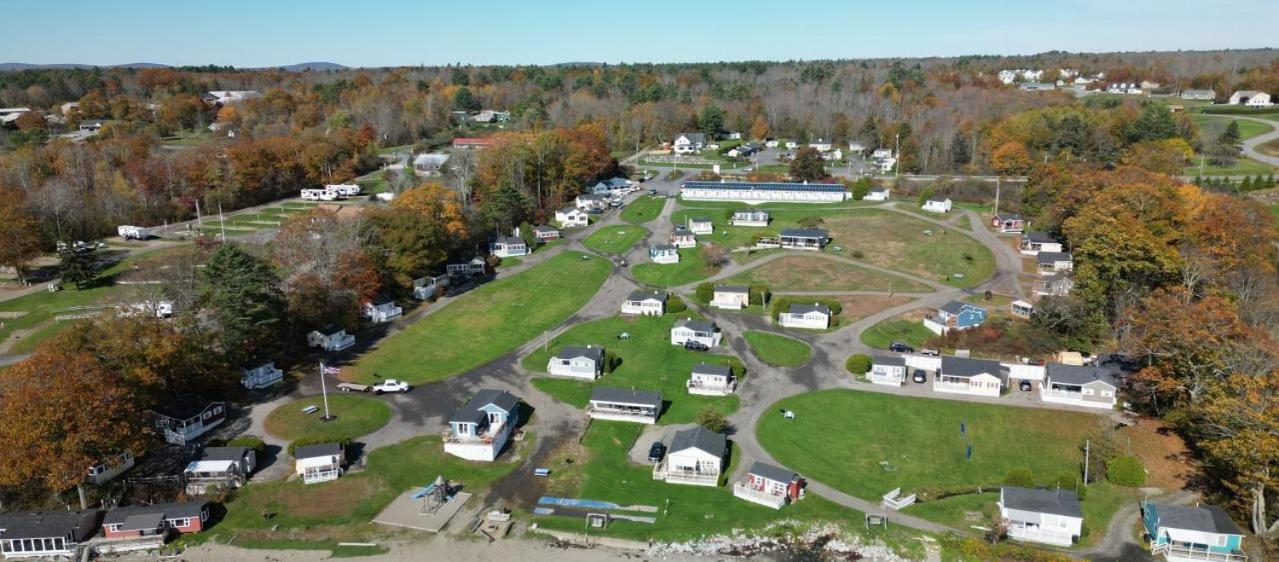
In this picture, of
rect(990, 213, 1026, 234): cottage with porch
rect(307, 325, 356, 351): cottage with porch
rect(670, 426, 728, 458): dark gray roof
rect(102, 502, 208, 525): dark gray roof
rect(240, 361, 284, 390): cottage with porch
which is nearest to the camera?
rect(102, 502, 208, 525): dark gray roof

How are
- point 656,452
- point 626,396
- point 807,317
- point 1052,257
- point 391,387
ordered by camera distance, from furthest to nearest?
point 1052,257 < point 807,317 < point 391,387 < point 626,396 < point 656,452

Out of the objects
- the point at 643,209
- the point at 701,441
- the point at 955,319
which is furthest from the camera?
the point at 643,209

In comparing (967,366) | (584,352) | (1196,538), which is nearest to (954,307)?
(967,366)

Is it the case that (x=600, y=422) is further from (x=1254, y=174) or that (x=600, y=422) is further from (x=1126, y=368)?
(x=1254, y=174)

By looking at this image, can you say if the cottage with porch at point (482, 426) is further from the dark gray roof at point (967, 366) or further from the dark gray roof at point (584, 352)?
the dark gray roof at point (967, 366)

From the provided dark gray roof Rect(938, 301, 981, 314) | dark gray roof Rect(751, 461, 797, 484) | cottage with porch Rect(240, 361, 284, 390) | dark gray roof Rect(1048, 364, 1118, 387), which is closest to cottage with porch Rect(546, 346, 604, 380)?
dark gray roof Rect(751, 461, 797, 484)

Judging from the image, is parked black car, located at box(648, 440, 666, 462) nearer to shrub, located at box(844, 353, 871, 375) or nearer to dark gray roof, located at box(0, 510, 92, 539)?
shrub, located at box(844, 353, 871, 375)

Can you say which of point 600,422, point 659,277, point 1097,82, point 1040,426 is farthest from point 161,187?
point 1097,82

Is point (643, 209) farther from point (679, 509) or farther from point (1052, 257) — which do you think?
point (679, 509)
